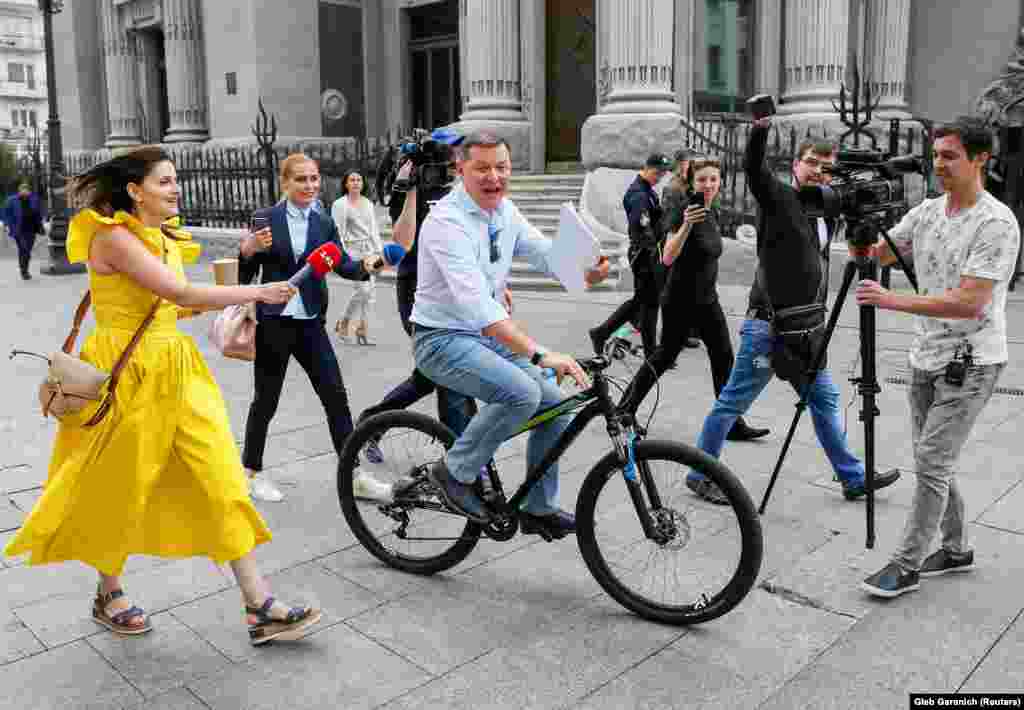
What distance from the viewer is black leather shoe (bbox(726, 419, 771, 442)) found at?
6332mm

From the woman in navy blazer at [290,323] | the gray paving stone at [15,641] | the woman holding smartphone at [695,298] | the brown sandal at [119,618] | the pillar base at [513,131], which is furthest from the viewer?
the pillar base at [513,131]

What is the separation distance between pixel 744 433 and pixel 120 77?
24.5 metres

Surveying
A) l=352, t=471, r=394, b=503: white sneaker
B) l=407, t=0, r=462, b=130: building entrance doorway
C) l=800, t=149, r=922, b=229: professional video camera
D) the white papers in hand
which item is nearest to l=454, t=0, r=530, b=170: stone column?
l=407, t=0, r=462, b=130: building entrance doorway

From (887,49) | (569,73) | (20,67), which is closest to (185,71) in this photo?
(569,73)

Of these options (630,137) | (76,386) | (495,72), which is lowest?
(76,386)

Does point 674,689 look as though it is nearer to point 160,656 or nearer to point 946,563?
point 946,563

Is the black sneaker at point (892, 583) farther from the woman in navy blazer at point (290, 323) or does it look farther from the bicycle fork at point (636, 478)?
the woman in navy blazer at point (290, 323)

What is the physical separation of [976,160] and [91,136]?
96.6ft

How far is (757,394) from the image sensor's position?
5164 millimetres

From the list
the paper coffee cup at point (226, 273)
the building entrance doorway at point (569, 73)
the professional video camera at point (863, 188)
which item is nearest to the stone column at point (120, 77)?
the building entrance doorway at point (569, 73)

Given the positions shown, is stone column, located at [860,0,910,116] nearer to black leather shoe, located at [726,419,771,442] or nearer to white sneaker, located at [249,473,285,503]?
black leather shoe, located at [726,419,771,442]

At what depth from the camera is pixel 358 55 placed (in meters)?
24.0

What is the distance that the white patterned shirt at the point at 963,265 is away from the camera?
3633 mm

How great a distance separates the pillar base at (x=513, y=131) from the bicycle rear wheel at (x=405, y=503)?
14.2m
